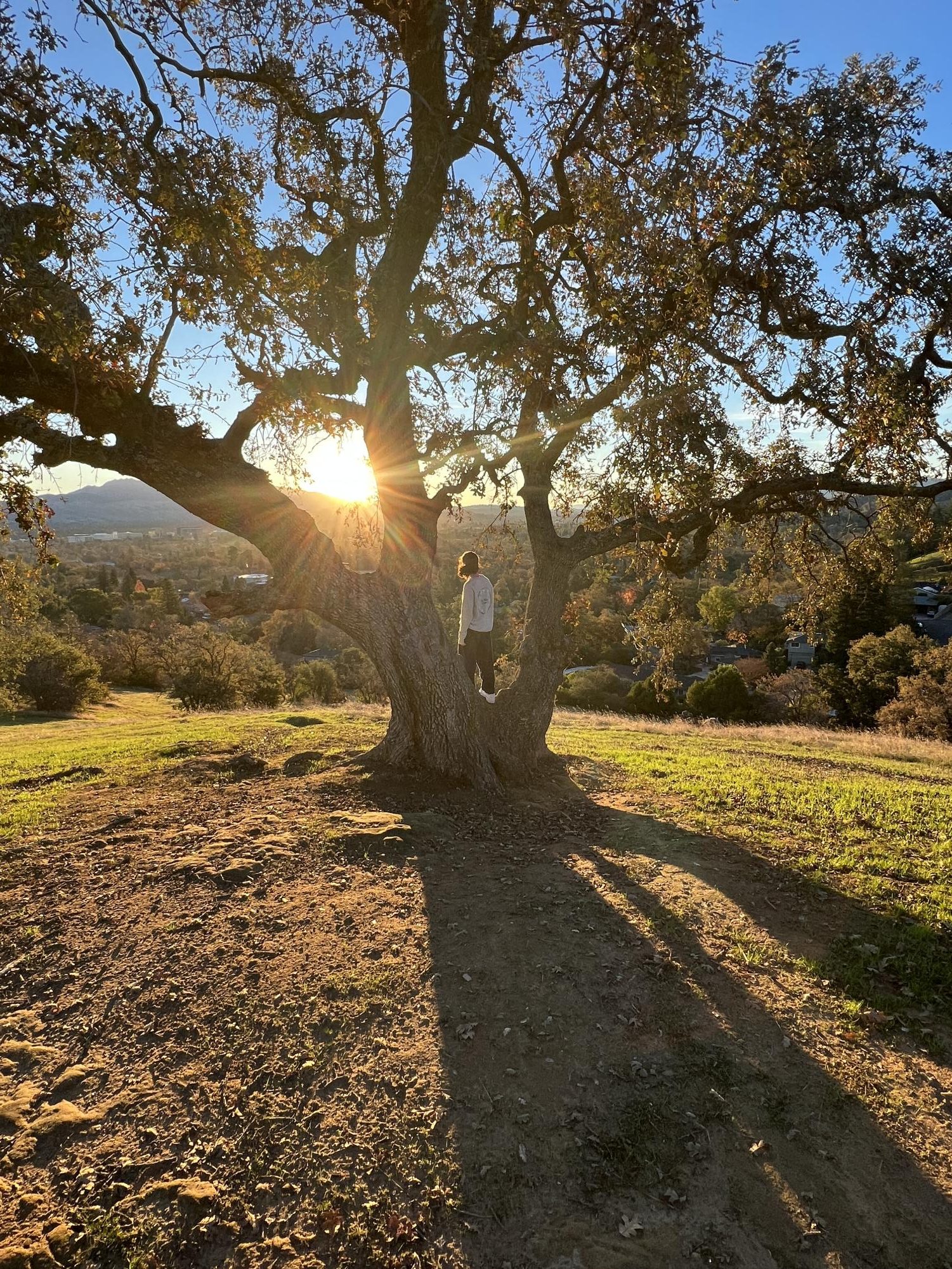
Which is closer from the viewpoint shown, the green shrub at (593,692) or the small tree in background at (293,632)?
the green shrub at (593,692)

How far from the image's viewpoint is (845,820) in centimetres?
802

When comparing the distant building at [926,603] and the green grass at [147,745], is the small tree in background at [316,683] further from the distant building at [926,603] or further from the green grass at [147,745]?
the distant building at [926,603]

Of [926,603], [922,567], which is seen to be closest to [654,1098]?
[922,567]

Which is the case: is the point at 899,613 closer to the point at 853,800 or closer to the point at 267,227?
the point at 853,800

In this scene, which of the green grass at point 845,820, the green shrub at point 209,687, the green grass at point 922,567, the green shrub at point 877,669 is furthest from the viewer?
the green grass at point 922,567

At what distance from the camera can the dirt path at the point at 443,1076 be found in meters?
2.74

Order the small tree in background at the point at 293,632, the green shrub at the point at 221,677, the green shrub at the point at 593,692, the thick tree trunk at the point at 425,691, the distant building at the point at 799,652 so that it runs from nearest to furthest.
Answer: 1. the thick tree trunk at the point at 425,691
2. the green shrub at the point at 221,677
3. the green shrub at the point at 593,692
4. the distant building at the point at 799,652
5. the small tree in background at the point at 293,632

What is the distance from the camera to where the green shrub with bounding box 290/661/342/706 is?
34.1 metres

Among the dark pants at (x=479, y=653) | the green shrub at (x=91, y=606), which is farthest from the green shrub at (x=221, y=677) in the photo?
the green shrub at (x=91, y=606)

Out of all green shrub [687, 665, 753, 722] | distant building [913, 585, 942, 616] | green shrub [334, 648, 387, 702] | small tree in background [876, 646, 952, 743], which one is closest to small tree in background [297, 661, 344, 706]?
green shrub [334, 648, 387, 702]

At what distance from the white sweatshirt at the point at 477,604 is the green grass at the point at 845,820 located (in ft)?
9.71

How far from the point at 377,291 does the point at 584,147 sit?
8.57 feet

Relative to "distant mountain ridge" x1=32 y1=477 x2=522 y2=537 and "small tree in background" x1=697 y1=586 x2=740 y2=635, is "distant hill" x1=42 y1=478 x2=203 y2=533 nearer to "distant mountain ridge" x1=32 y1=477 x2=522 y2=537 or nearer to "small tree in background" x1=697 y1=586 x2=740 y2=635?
"distant mountain ridge" x1=32 y1=477 x2=522 y2=537

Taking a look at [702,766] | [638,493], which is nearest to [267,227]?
[638,493]
